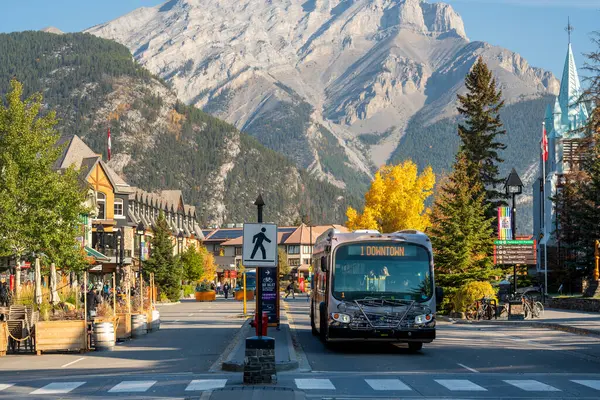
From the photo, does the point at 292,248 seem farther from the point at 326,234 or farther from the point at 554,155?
the point at 326,234

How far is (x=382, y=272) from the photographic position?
78.9 feet

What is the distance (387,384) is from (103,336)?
11.7 metres

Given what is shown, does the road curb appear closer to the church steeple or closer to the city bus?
the city bus

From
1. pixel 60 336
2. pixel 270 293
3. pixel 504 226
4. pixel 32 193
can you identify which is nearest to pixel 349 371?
pixel 60 336

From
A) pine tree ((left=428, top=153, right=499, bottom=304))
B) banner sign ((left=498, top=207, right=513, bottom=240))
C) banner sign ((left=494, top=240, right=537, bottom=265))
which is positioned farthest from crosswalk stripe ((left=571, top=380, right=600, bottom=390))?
banner sign ((left=498, top=207, right=513, bottom=240))

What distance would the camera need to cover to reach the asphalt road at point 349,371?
53.9ft

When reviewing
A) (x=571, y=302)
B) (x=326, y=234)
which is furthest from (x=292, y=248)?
(x=326, y=234)

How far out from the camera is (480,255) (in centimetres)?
4897

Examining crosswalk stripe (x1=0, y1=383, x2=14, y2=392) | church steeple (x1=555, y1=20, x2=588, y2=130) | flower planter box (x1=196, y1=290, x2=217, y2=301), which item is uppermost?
church steeple (x1=555, y1=20, x2=588, y2=130)

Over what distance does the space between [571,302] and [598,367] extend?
113 ft

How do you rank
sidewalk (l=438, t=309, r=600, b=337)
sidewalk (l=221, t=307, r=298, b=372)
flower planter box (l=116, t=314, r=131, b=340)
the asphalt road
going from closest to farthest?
the asphalt road
sidewalk (l=221, t=307, r=298, b=372)
flower planter box (l=116, t=314, r=131, b=340)
sidewalk (l=438, t=309, r=600, b=337)

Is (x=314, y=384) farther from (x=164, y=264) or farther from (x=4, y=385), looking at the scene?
(x=164, y=264)

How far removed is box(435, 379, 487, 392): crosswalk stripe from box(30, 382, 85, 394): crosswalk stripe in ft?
21.4

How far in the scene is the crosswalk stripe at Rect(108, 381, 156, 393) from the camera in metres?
16.9
